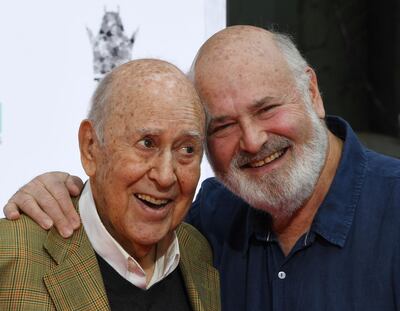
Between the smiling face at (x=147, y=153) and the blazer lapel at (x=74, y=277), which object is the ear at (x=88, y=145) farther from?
the blazer lapel at (x=74, y=277)

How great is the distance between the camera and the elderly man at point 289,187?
1.82 meters

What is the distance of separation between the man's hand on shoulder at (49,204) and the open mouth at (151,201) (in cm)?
19

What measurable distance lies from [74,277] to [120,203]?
204 mm

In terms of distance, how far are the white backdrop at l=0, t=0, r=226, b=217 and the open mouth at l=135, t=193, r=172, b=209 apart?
83 cm

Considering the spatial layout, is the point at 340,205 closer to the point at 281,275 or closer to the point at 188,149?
the point at 281,275

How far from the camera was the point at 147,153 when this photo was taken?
1606 mm

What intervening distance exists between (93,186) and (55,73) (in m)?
1.08

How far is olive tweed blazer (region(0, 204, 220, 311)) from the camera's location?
5.06 feet

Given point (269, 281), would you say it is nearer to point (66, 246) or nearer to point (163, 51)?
point (66, 246)

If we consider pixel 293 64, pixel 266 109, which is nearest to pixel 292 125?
pixel 266 109

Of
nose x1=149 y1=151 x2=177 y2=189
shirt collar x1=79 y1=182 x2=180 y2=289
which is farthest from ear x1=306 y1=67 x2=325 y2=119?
shirt collar x1=79 y1=182 x2=180 y2=289

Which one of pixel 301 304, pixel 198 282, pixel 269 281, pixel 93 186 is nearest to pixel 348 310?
pixel 301 304

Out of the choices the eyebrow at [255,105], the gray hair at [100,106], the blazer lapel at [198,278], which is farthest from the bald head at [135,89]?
the blazer lapel at [198,278]

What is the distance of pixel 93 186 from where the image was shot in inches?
66.6
